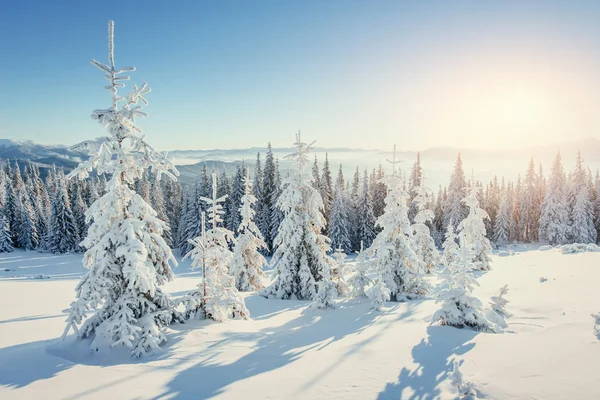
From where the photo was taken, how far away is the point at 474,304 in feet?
37.5

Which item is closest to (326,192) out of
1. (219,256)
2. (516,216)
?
(219,256)

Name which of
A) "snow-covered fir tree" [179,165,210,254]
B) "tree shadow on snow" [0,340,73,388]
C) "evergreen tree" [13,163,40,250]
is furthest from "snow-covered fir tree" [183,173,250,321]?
"evergreen tree" [13,163,40,250]

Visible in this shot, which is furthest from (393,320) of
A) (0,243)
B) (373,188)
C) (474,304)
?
(0,243)

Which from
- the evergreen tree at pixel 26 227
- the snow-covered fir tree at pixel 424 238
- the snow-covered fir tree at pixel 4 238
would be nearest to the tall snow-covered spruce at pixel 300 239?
the snow-covered fir tree at pixel 424 238

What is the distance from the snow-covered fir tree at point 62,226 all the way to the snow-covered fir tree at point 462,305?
64.1 meters

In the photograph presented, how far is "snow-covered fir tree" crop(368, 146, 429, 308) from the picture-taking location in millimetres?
18984

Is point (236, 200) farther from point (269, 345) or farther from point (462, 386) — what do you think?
point (462, 386)

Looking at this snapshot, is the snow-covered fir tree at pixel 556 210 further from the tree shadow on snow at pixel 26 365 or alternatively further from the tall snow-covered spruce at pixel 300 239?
the tree shadow on snow at pixel 26 365

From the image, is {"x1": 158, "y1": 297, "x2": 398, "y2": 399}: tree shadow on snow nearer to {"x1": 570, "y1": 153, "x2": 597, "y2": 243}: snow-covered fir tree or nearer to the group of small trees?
the group of small trees

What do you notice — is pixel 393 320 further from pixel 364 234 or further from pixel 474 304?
pixel 364 234

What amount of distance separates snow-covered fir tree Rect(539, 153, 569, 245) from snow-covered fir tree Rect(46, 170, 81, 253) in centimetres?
8235

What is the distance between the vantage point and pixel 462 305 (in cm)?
1161

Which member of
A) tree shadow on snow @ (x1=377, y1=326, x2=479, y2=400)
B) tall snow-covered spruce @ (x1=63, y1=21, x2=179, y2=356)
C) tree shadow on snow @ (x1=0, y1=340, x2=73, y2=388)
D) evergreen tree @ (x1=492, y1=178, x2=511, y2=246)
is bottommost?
evergreen tree @ (x1=492, y1=178, x2=511, y2=246)

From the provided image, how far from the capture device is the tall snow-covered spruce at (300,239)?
19547 millimetres
